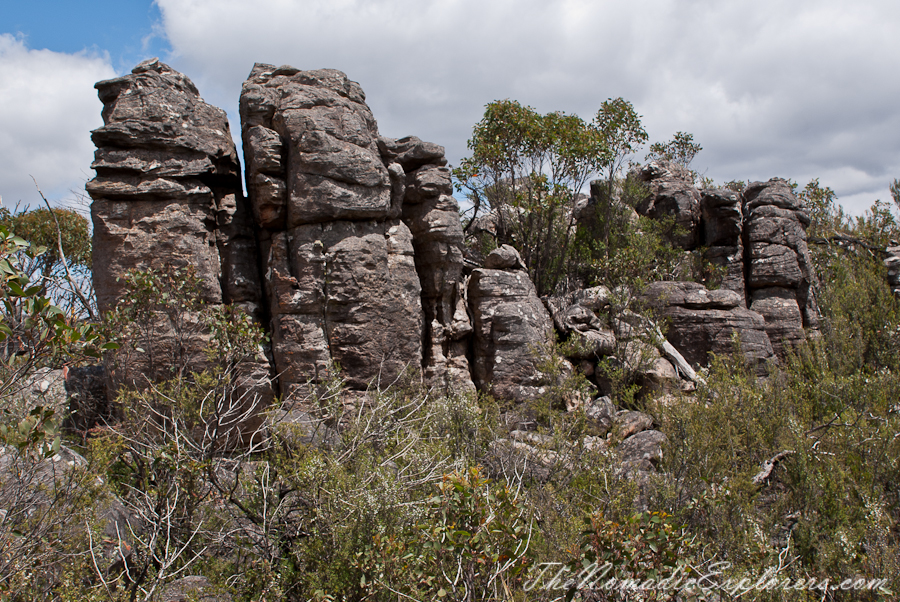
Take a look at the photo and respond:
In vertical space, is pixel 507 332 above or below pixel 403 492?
above

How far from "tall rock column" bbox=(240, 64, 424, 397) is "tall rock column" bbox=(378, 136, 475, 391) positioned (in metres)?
1.49

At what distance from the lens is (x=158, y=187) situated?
10750 mm

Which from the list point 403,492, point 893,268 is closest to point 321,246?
point 403,492

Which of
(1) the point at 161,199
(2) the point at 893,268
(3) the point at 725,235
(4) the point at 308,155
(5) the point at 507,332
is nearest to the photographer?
(1) the point at 161,199

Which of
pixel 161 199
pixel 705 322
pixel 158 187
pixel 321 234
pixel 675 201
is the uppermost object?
pixel 675 201

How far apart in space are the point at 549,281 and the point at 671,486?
1124 cm

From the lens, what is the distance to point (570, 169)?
1859 cm

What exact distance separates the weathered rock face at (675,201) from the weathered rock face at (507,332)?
387 inches

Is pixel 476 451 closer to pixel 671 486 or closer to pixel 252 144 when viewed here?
pixel 671 486

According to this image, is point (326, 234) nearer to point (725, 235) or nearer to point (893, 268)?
point (725, 235)

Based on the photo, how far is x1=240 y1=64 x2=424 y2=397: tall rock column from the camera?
448 inches

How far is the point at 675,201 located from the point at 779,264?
4.43m

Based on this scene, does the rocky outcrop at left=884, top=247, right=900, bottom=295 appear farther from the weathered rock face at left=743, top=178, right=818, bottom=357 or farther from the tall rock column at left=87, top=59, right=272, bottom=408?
the tall rock column at left=87, top=59, right=272, bottom=408

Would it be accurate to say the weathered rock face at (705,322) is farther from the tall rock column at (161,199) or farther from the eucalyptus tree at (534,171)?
the tall rock column at (161,199)
